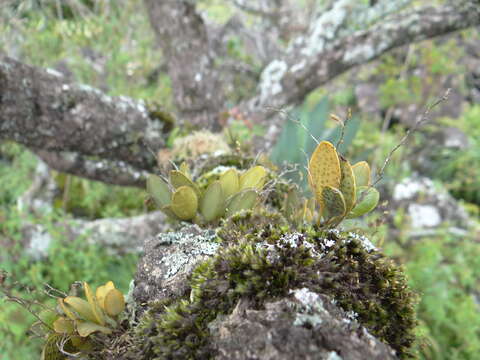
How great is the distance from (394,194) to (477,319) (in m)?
1.61

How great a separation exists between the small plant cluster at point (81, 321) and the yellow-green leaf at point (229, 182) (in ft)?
1.39

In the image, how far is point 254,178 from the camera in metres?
1.12

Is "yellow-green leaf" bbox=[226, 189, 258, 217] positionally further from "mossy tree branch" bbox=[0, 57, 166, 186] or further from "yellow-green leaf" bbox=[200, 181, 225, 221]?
"mossy tree branch" bbox=[0, 57, 166, 186]

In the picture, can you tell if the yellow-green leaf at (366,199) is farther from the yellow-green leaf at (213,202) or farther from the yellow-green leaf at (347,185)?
the yellow-green leaf at (213,202)

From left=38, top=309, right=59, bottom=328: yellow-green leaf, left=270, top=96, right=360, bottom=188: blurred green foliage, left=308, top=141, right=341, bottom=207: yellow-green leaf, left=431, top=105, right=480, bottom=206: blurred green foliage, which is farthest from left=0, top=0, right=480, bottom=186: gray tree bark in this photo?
left=431, top=105, right=480, bottom=206: blurred green foliage

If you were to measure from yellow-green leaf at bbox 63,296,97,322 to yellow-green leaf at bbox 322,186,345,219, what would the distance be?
0.60 m

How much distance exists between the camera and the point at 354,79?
20.9 ft

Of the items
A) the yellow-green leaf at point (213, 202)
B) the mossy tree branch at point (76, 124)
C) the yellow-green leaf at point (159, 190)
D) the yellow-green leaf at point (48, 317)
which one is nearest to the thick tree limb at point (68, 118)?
the mossy tree branch at point (76, 124)

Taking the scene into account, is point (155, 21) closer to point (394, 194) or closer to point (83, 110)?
point (83, 110)

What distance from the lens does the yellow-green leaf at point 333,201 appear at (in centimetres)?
84

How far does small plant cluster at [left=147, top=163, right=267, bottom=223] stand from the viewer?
3.41ft

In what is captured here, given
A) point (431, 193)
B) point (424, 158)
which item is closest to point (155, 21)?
point (431, 193)

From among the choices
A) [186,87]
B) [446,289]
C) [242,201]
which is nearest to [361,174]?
[242,201]

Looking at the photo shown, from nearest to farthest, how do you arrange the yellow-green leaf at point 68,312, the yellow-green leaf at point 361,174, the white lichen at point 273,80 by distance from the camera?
the yellow-green leaf at point 68,312 < the yellow-green leaf at point 361,174 < the white lichen at point 273,80
